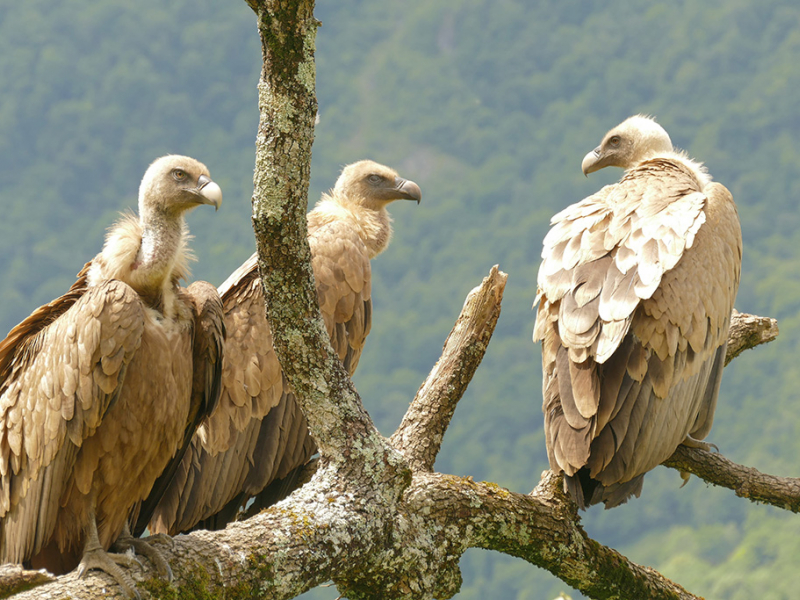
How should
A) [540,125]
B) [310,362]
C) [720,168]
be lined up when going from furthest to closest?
1. [540,125]
2. [720,168]
3. [310,362]

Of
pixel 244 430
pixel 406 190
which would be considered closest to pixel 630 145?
pixel 406 190

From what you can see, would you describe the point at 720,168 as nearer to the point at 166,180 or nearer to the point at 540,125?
the point at 540,125

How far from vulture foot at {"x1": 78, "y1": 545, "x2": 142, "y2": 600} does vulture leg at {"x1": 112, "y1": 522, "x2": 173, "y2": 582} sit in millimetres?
60

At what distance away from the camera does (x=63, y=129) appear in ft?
267

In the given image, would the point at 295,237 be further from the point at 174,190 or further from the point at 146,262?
the point at 174,190

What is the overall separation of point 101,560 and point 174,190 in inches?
64.8

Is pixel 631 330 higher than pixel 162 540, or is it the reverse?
pixel 631 330

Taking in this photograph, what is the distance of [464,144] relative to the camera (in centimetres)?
7700

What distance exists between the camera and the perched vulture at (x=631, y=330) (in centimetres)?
459

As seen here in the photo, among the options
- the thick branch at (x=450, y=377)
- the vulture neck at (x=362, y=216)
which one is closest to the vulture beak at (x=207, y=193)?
the thick branch at (x=450, y=377)

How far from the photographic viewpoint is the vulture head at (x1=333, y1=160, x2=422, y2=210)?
282 inches

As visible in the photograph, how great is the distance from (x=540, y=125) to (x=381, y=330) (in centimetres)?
2413

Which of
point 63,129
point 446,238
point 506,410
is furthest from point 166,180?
point 63,129

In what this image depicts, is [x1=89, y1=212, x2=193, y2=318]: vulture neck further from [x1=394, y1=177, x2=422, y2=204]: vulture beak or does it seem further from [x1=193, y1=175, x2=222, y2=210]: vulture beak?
[x1=394, y1=177, x2=422, y2=204]: vulture beak
